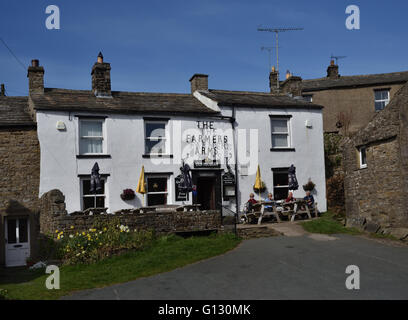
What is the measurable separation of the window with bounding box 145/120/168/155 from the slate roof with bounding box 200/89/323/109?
10.2 ft

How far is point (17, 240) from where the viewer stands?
19297 mm

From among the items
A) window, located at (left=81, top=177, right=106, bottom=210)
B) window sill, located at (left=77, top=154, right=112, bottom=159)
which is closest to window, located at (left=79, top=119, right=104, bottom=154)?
window sill, located at (left=77, top=154, right=112, bottom=159)

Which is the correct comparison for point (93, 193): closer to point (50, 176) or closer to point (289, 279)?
point (50, 176)

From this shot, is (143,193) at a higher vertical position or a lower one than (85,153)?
lower

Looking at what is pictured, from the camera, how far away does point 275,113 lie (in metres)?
22.3

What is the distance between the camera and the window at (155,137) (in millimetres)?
20219

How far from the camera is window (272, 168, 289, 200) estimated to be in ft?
71.5

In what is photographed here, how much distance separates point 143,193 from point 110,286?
307 inches

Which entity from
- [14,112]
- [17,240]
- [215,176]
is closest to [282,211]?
[215,176]

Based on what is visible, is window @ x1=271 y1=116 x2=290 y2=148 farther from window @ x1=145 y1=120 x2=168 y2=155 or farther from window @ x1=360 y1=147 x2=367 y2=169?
window @ x1=145 y1=120 x2=168 y2=155

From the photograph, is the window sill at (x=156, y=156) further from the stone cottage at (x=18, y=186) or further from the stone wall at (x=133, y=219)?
the stone cottage at (x=18, y=186)

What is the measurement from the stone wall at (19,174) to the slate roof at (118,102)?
1.70 metres

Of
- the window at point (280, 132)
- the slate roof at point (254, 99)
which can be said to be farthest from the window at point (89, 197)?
the window at point (280, 132)

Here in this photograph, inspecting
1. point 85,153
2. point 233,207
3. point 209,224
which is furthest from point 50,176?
point 233,207
